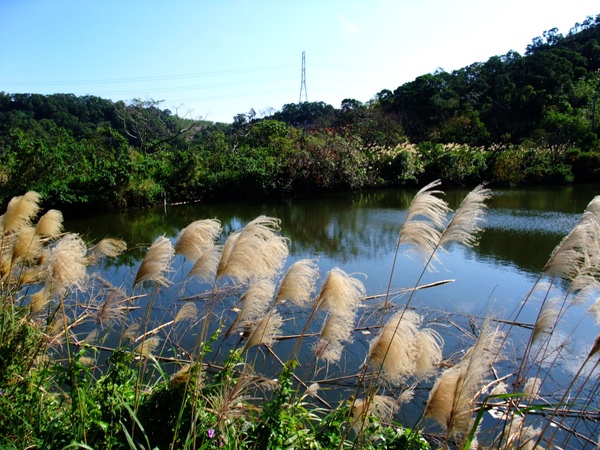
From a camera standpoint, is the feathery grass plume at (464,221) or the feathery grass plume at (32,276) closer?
the feathery grass plume at (464,221)

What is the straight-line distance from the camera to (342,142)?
18.4m

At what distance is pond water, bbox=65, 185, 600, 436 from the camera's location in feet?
16.1

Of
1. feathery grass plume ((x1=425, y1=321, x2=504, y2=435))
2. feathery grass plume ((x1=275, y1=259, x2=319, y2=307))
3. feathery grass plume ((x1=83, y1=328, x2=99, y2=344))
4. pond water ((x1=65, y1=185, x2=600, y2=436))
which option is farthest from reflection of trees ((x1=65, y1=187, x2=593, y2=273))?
feathery grass plume ((x1=425, y1=321, x2=504, y2=435))

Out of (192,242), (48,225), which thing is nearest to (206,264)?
(192,242)

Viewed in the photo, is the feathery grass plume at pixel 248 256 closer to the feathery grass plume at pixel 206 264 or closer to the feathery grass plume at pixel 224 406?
the feathery grass plume at pixel 206 264

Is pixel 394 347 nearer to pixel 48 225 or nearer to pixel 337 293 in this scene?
pixel 337 293

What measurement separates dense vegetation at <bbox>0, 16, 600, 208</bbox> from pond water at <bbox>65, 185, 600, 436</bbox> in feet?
4.02

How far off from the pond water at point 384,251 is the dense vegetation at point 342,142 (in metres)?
1.22

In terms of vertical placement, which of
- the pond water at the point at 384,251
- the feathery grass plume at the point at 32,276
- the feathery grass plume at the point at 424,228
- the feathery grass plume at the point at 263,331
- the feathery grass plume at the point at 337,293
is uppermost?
the feathery grass plume at the point at 424,228

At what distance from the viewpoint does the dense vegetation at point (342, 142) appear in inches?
549

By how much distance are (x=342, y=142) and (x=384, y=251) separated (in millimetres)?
10150

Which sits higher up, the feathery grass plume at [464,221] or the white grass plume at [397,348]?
the feathery grass plume at [464,221]

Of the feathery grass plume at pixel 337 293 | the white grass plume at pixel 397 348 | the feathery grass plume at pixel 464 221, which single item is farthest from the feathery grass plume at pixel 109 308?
the feathery grass plume at pixel 464 221

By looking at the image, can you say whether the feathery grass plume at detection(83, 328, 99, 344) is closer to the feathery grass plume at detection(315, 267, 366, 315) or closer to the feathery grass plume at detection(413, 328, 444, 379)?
the feathery grass plume at detection(315, 267, 366, 315)
